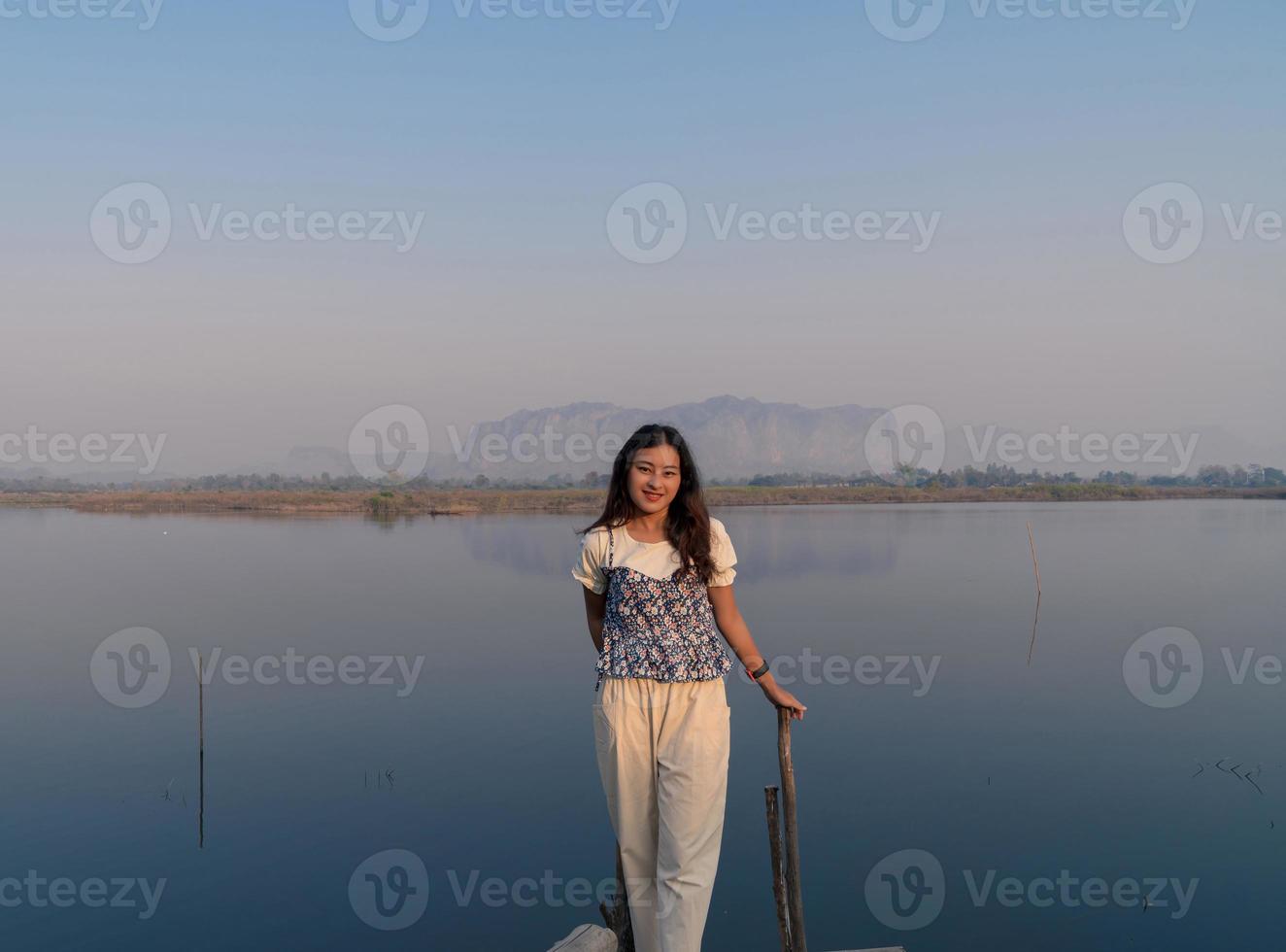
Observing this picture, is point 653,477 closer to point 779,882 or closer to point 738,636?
point 738,636

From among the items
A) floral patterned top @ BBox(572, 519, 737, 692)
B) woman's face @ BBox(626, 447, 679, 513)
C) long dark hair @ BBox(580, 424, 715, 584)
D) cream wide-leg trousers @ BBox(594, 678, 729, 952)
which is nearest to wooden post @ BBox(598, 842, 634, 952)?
→ cream wide-leg trousers @ BBox(594, 678, 729, 952)

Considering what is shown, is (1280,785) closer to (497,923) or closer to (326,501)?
(497,923)

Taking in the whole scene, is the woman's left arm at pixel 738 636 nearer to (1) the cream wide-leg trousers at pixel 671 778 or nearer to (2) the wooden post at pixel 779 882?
(1) the cream wide-leg trousers at pixel 671 778

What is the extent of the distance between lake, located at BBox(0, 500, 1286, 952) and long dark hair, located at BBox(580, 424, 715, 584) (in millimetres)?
3479

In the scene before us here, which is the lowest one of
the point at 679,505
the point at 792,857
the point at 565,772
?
the point at 565,772

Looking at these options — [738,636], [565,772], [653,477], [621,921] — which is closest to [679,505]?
[653,477]

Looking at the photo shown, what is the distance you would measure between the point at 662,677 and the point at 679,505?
502mm

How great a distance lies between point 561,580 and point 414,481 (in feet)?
169

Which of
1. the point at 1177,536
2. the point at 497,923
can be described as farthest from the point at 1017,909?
the point at 1177,536

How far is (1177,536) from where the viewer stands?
3334 cm

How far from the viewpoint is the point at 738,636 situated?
3191mm

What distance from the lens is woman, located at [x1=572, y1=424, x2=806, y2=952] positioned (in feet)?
9.80

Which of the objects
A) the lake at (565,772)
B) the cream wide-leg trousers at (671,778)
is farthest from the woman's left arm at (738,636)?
the lake at (565,772)

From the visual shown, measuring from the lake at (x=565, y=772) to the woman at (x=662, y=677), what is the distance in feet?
9.74
